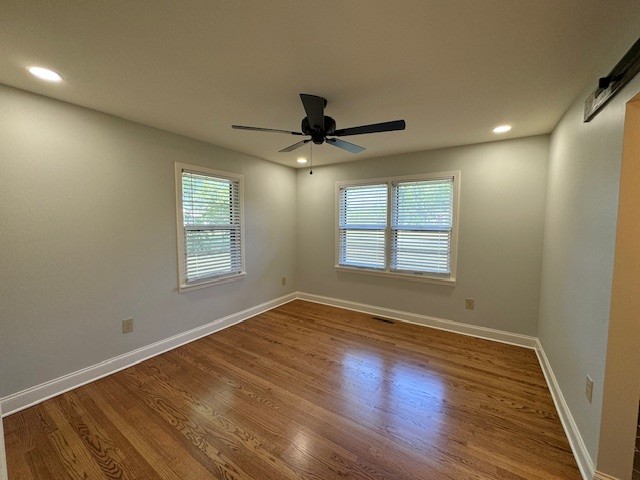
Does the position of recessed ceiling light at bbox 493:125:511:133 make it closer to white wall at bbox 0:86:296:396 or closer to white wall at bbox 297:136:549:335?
white wall at bbox 297:136:549:335

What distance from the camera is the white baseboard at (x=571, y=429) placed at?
139cm

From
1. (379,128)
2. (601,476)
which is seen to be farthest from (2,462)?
(601,476)

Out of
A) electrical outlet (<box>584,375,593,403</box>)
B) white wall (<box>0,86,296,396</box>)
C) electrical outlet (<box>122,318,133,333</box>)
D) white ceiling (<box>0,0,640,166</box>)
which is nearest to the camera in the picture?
white ceiling (<box>0,0,640,166</box>)

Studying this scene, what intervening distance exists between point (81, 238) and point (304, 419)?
2.39m

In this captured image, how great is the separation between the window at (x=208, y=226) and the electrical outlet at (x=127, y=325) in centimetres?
56

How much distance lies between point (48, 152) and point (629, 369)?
403cm

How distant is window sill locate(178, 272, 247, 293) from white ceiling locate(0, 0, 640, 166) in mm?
1818

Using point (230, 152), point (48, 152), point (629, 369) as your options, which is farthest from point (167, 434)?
point (230, 152)

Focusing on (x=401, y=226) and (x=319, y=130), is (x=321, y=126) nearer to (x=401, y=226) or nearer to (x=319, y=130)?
(x=319, y=130)

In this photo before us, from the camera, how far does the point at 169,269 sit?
2.82 m

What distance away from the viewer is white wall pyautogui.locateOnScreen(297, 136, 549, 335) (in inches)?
111

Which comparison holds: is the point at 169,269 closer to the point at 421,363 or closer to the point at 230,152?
the point at 230,152

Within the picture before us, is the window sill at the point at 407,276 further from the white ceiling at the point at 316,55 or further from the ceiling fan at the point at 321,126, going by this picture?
the ceiling fan at the point at 321,126

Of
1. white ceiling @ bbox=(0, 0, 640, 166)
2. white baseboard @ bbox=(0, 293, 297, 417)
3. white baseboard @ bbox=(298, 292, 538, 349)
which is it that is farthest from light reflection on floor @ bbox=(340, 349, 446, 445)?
white ceiling @ bbox=(0, 0, 640, 166)
